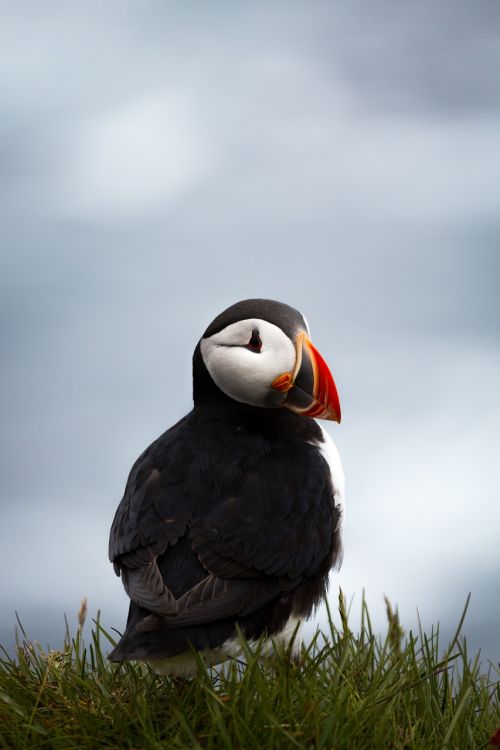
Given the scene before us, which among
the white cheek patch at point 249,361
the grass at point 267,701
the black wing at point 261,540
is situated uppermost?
the white cheek patch at point 249,361

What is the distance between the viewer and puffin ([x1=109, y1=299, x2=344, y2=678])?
4492mm

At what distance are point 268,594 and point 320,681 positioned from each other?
1.45 feet

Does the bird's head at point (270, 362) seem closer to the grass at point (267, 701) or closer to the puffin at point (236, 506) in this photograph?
the puffin at point (236, 506)

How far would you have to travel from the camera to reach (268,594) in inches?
183

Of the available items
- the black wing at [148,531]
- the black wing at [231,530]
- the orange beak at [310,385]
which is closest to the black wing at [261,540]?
the black wing at [231,530]

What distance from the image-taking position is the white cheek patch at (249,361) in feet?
16.9

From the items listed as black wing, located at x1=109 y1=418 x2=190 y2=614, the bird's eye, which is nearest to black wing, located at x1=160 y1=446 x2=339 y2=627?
black wing, located at x1=109 y1=418 x2=190 y2=614

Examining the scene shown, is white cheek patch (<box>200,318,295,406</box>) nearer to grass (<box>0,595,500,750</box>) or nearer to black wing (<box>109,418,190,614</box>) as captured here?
black wing (<box>109,418,190,614</box>)

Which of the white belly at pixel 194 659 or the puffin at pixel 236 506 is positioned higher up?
the puffin at pixel 236 506

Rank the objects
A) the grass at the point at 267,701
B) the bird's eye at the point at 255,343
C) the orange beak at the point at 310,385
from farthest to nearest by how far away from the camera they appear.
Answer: the bird's eye at the point at 255,343
the orange beak at the point at 310,385
the grass at the point at 267,701

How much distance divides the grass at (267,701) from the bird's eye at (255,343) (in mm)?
1348

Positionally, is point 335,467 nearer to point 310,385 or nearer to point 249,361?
point 310,385

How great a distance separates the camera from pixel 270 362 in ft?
17.0

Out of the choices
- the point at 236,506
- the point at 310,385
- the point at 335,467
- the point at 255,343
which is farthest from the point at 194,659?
the point at 255,343
